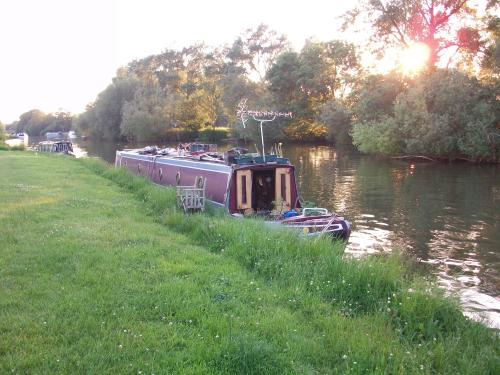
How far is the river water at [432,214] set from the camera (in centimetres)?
1034

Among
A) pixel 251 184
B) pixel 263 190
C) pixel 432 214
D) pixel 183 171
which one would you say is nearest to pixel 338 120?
pixel 432 214

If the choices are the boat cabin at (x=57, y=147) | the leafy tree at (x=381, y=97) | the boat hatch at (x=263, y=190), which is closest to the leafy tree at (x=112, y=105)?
the boat cabin at (x=57, y=147)

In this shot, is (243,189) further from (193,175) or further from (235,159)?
(193,175)

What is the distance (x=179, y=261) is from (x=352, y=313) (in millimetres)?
2862

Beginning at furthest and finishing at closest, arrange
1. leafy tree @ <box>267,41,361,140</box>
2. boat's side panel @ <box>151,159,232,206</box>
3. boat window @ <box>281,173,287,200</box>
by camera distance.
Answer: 1. leafy tree @ <box>267,41,361,140</box>
2. boat's side panel @ <box>151,159,232,206</box>
3. boat window @ <box>281,173,287,200</box>

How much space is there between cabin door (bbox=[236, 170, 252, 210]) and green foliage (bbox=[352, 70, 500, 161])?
2256cm

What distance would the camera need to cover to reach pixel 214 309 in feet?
18.0

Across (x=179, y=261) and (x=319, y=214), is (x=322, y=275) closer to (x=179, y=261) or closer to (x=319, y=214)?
(x=179, y=261)

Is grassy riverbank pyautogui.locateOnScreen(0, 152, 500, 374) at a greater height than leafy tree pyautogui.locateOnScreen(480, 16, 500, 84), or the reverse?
leafy tree pyautogui.locateOnScreen(480, 16, 500, 84)

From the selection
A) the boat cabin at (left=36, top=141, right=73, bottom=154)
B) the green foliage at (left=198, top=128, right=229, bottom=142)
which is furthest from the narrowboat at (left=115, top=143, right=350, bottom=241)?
the green foliage at (left=198, top=128, right=229, bottom=142)

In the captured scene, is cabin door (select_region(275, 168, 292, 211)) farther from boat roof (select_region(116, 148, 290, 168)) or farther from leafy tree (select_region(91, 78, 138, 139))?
leafy tree (select_region(91, 78, 138, 139))

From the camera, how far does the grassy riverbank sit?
14.5 ft

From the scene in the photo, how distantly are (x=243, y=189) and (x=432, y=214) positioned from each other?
7.47 metres

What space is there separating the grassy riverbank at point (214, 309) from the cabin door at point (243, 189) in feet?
13.2
